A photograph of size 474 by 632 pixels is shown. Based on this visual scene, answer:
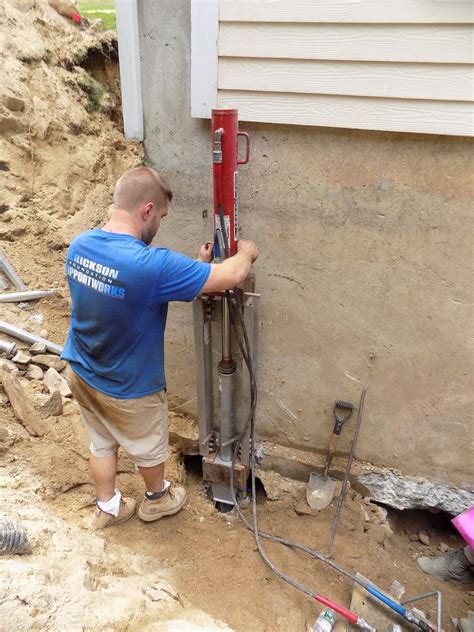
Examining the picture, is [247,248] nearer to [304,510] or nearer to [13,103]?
[304,510]

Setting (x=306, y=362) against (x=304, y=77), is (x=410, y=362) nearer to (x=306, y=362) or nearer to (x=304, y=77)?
(x=306, y=362)

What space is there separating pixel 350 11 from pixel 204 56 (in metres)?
0.67

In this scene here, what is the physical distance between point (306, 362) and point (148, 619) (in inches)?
58.7

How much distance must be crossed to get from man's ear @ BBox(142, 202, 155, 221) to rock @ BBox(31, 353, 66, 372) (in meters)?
1.87

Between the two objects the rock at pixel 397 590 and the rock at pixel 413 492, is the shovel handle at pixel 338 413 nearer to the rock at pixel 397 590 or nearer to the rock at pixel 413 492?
the rock at pixel 413 492

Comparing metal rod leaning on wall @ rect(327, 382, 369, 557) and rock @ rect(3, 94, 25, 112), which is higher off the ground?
rock @ rect(3, 94, 25, 112)

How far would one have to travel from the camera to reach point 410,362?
2463 millimetres

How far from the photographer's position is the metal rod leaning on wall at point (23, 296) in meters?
4.00

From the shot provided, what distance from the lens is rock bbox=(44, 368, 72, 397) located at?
325 cm

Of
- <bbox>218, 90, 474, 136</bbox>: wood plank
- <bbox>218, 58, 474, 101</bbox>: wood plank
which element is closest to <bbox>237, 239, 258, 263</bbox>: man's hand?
<bbox>218, 90, 474, 136</bbox>: wood plank

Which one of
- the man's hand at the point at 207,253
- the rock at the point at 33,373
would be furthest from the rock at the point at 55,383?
the man's hand at the point at 207,253

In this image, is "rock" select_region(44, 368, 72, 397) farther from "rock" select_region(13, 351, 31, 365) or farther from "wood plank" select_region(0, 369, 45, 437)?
"wood plank" select_region(0, 369, 45, 437)

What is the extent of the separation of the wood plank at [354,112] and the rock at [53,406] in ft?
6.85

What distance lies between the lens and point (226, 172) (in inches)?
79.7
